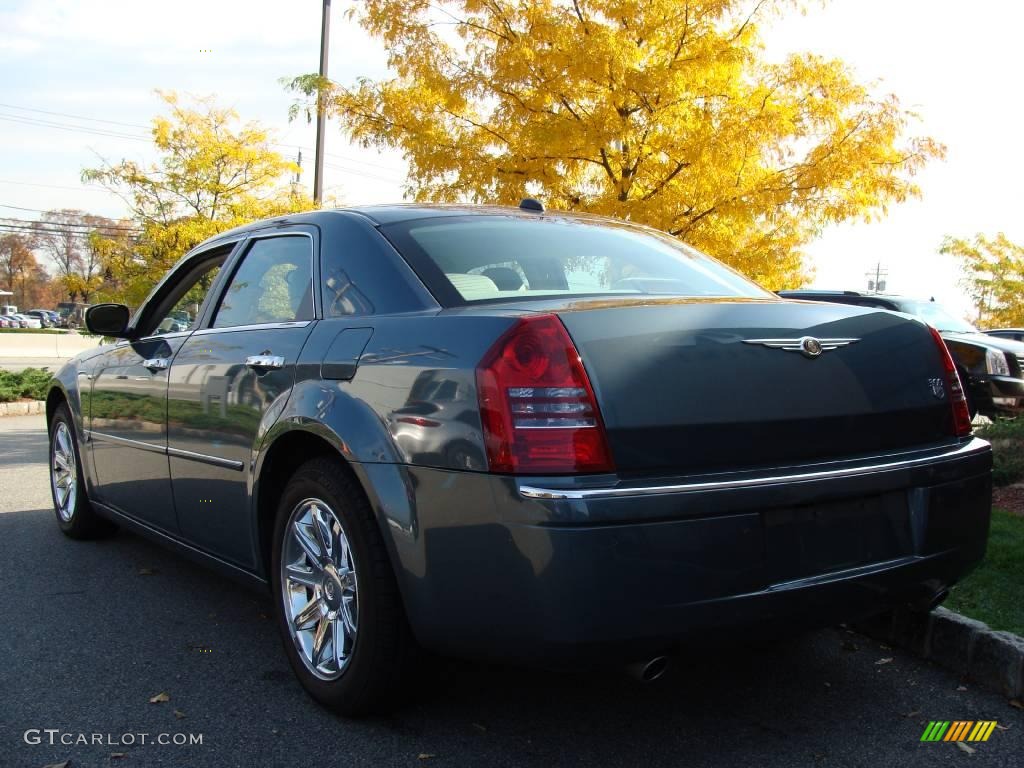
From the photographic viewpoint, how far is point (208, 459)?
366 centimetres

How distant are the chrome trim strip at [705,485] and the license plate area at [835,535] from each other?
8cm

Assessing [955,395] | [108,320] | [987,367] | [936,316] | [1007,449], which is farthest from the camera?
[936,316]

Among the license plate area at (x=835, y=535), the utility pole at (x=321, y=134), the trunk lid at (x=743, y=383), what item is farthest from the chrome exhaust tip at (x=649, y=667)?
the utility pole at (x=321, y=134)

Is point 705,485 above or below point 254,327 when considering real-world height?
below

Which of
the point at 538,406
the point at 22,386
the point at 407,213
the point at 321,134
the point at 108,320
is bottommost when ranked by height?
the point at 22,386

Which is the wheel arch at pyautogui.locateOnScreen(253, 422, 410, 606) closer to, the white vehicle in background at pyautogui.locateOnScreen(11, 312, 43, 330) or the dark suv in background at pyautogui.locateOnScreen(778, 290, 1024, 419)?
the dark suv in background at pyautogui.locateOnScreen(778, 290, 1024, 419)

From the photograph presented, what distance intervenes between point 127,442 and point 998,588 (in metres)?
3.93

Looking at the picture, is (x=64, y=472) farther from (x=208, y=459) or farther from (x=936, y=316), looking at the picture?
(x=936, y=316)

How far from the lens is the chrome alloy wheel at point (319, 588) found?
297cm

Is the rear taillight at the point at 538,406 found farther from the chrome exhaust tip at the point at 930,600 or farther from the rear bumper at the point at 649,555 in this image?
the chrome exhaust tip at the point at 930,600

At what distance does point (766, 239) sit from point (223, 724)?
6.80 m

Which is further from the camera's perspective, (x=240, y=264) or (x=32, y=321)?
(x=32, y=321)

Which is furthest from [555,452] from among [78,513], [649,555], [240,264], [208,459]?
[78,513]

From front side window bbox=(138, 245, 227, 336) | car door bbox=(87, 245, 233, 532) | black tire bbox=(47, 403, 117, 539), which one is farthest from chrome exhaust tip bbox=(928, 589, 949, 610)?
black tire bbox=(47, 403, 117, 539)
